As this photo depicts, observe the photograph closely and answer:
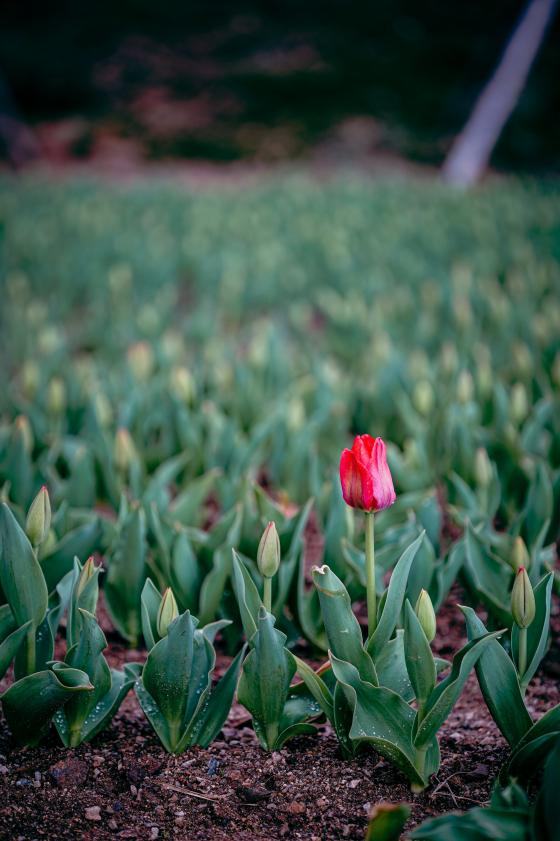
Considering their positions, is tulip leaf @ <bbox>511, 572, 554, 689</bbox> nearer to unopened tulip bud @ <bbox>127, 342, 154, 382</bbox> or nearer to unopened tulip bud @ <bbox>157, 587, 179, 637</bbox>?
unopened tulip bud @ <bbox>157, 587, 179, 637</bbox>

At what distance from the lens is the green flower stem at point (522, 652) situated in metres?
1.44

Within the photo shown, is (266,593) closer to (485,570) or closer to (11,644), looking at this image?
(11,644)

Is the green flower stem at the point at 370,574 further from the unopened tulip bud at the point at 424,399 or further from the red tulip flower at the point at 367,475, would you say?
the unopened tulip bud at the point at 424,399

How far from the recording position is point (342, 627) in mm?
1408

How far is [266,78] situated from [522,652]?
64.5 ft

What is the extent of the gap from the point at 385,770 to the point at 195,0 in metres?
23.5

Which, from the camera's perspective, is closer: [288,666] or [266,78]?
[288,666]

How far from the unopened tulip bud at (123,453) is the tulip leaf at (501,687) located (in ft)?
4.12

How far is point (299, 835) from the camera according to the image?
52.9 inches

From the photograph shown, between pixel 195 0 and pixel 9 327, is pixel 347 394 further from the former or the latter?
pixel 195 0

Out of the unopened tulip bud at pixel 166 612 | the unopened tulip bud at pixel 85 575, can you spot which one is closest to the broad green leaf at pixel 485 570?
the unopened tulip bud at pixel 166 612

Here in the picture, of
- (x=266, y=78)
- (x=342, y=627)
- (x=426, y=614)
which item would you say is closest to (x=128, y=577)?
(x=342, y=627)

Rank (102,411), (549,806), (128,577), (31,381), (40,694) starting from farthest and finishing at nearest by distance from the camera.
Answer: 1. (31,381)
2. (102,411)
3. (128,577)
4. (40,694)
5. (549,806)

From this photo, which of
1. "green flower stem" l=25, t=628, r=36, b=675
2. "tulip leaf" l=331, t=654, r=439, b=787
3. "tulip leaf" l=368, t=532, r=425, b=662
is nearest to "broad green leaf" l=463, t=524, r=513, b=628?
"tulip leaf" l=368, t=532, r=425, b=662
